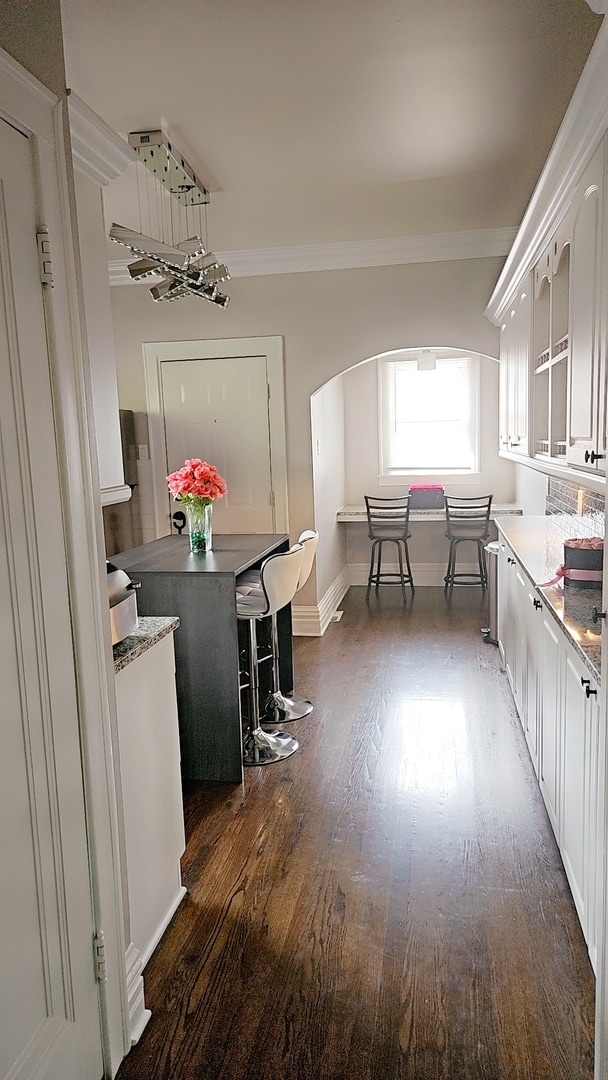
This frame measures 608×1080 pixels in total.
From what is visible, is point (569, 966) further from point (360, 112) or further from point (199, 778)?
point (360, 112)

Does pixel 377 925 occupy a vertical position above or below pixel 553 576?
below

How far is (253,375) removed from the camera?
5293mm

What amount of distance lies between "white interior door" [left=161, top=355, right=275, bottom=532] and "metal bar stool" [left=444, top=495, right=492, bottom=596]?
2.02m

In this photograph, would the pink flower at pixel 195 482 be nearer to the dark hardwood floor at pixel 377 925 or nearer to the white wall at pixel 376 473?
the dark hardwood floor at pixel 377 925

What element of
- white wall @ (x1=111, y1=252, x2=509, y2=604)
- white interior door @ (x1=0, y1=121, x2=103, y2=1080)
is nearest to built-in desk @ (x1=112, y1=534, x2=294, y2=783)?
white interior door @ (x1=0, y1=121, x2=103, y2=1080)

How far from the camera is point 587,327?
6.61 ft

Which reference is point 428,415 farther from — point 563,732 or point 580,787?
point 580,787

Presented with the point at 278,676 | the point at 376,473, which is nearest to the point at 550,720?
the point at 278,676

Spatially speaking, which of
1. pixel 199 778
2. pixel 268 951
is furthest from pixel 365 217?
pixel 268 951

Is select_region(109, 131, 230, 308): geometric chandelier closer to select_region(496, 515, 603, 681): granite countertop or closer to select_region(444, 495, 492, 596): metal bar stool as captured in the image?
select_region(496, 515, 603, 681): granite countertop

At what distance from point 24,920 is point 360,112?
9.50ft

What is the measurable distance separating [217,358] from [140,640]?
3625 millimetres

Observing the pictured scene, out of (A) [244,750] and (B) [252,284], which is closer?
(A) [244,750]

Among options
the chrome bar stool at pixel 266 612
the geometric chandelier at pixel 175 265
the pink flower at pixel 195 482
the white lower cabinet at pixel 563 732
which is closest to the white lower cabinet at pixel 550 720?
the white lower cabinet at pixel 563 732
